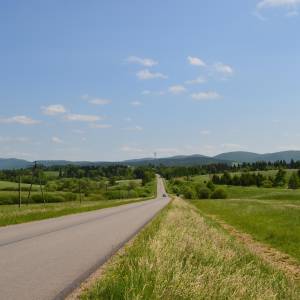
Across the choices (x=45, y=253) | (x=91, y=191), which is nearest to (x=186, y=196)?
(x=91, y=191)

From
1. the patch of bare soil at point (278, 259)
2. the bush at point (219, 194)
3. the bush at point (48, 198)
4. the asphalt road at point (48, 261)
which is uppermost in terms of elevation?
the asphalt road at point (48, 261)

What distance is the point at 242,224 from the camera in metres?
34.0

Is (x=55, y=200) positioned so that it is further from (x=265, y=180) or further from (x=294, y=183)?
(x=265, y=180)

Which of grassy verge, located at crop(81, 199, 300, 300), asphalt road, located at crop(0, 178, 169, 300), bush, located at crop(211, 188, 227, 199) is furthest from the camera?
bush, located at crop(211, 188, 227, 199)

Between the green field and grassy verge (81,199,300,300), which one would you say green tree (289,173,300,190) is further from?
grassy verge (81,199,300,300)

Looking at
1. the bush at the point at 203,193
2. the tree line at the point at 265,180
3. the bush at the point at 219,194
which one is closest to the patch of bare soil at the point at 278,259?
the bush at the point at 219,194

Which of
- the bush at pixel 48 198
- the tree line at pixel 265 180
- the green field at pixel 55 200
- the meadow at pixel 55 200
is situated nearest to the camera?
the green field at pixel 55 200

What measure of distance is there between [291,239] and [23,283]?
54.2 feet

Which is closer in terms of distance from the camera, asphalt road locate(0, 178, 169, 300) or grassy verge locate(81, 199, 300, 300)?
grassy verge locate(81, 199, 300, 300)

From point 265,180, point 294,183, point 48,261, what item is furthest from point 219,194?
point 48,261

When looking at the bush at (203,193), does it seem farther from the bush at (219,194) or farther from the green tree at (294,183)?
the green tree at (294,183)

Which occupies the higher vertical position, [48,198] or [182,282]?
Result: [182,282]

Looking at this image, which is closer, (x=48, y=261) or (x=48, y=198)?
(x=48, y=261)

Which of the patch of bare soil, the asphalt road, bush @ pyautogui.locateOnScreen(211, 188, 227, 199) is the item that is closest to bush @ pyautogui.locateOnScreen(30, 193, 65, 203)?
bush @ pyautogui.locateOnScreen(211, 188, 227, 199)
